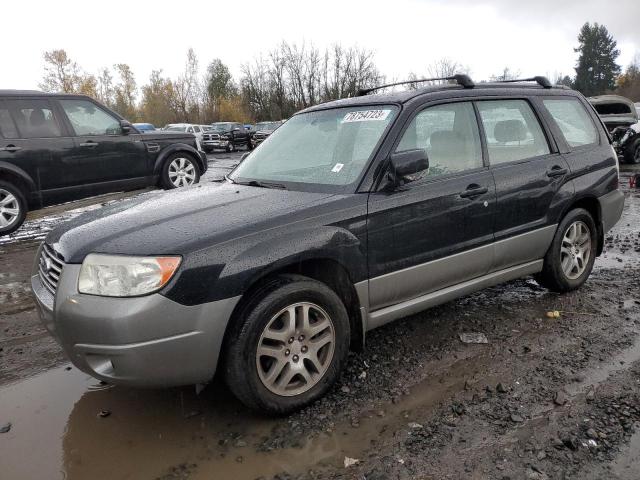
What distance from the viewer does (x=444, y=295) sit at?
342 centimetres

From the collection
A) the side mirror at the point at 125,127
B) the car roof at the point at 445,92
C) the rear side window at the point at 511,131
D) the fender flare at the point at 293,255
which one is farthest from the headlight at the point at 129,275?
the side mirror at the point at 125,127

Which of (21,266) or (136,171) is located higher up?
(136,171)

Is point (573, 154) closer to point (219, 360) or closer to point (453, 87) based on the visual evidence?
point (453, 87)

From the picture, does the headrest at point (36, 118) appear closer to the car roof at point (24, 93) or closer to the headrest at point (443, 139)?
the car roof at point (24, 93)

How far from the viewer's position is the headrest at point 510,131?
3.79 meters

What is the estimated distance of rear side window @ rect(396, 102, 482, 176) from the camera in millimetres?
3354

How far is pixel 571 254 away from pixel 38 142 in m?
7.13

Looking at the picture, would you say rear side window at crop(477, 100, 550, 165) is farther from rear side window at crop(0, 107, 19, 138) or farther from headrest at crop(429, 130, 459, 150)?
rear side window at crop(0, 107, 19, 138)

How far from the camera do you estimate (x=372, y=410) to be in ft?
9.30

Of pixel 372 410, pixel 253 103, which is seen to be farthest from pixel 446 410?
pixel 253 103

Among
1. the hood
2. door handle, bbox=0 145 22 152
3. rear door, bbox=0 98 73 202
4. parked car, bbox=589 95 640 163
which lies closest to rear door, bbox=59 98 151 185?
rear door, bbox=0 98 73 202

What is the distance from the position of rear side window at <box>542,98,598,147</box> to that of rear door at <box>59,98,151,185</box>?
6.51 m

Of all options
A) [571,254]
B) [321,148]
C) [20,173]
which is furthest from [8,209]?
[571,254]

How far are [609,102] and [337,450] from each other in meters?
15.2
